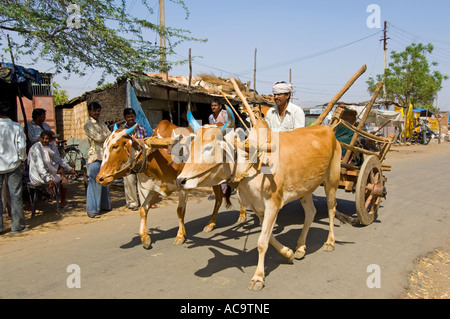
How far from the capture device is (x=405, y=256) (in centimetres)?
437

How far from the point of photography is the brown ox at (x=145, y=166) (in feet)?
14.3

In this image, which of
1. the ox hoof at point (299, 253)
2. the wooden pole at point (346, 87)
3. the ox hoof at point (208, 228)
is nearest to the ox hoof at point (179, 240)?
the ox hoof at point (208, 228)

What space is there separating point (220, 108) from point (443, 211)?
484 centimetres

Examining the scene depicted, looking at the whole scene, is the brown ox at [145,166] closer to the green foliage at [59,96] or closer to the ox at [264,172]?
the ox at [264,172]

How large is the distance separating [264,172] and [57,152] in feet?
16.8

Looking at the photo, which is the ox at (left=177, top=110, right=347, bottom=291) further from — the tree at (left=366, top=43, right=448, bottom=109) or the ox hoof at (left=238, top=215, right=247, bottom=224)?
the tree at (left=366, top=43, right=448, bottom=109)

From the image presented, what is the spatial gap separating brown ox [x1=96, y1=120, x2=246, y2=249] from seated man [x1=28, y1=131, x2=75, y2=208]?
2.69m

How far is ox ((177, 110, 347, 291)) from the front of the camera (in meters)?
3.49

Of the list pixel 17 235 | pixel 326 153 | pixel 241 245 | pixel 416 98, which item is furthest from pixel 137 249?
pixel 416 98

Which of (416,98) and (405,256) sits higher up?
(416,98)

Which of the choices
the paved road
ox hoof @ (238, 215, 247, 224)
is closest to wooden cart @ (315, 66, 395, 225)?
the paved road

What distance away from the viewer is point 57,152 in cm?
698

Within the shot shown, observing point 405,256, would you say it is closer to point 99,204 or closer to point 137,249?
point 137,249

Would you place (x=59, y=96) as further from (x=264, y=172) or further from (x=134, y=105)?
(x=264, y=172)
